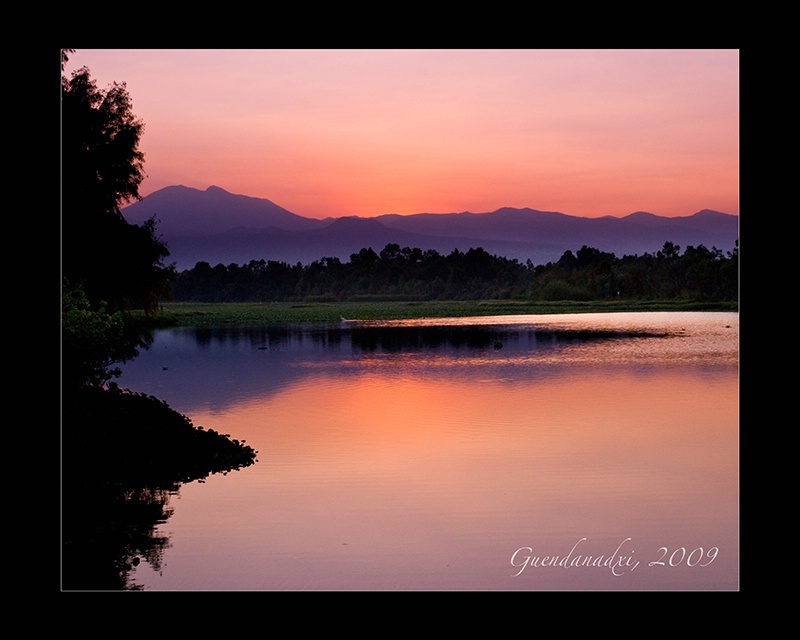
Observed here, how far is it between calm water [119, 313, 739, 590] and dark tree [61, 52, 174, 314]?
16.8 ft

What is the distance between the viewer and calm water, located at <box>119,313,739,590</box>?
42.8ft

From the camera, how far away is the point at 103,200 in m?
32.7

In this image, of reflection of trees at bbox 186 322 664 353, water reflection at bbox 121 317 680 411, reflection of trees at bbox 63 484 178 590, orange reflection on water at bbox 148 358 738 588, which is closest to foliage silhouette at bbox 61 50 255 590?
reflection of trees at bbox 63 484 178 590

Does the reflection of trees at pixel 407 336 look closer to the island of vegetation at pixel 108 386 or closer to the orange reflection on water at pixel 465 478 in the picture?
the island of vegetation at pixel 108 386

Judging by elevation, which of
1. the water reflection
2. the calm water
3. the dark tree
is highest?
the dark tree

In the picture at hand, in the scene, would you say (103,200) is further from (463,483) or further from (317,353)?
(317,353)

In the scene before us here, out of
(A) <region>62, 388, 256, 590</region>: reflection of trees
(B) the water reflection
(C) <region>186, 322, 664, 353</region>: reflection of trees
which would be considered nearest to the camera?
(A) <region>62, 388, 256, 590</region>: reflection of trees

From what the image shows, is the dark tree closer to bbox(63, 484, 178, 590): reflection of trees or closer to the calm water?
the calm water

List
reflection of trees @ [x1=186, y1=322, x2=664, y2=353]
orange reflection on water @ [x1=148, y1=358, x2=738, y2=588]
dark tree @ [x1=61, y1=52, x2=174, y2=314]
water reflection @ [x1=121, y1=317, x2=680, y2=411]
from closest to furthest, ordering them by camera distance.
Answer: orange reflection on water @ [x1=148, y1=358, x2=738, y2=588]
dark tree @ [x1=61, y1=52, x2=174, y2=314]
water reflection @ [x1=121, y1=317, x2=680, y2=411]
reflection of trees @ [x1=186, y1=322, x2=664, y2=353]

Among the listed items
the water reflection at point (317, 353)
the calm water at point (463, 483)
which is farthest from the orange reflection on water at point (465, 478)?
the water reflection at point (317, 353)
